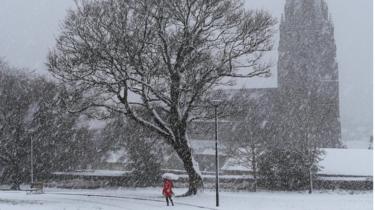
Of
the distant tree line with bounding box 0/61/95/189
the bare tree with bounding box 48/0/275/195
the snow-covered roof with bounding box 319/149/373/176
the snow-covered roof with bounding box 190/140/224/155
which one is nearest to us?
the bare tree with bounding box 48/0/275/195

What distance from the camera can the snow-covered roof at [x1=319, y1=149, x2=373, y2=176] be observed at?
5484cm

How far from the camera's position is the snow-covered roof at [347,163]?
54.8 m

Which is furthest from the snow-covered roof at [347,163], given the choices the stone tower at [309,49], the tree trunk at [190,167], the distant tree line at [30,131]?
the stone tower at [309,49]

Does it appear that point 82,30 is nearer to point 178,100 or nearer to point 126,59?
point 126,59

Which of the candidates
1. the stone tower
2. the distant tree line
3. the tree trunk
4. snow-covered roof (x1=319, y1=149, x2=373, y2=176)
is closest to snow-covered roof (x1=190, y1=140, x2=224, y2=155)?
the stone tower

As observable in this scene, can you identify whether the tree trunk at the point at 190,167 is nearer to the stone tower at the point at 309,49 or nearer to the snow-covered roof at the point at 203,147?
the snow-covered roof at the point at 203,147

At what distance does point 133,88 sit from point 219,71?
4.79m

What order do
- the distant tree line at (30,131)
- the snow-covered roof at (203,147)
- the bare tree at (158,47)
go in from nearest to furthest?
the bare tree at (158,47), the distant tree line at (30,131), the snow-covered roof at (203,147)

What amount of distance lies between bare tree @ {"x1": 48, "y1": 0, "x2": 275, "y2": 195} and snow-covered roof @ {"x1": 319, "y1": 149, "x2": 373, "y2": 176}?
26.3m

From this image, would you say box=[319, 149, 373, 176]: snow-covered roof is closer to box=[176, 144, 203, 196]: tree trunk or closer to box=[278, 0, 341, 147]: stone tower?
box=[176, 144, 203, 196]: tree trunk

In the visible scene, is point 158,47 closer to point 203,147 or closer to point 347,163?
point 347,163

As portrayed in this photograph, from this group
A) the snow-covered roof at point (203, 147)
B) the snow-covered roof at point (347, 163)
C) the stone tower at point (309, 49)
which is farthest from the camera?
the stone tower at point (309, 49)

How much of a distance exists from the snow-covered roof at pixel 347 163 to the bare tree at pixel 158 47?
86.2 feet

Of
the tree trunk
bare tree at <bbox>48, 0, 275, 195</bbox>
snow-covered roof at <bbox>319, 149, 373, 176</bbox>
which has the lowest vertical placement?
snow-covered roof at <bbox>319, 149, 373, 176</bbox>
